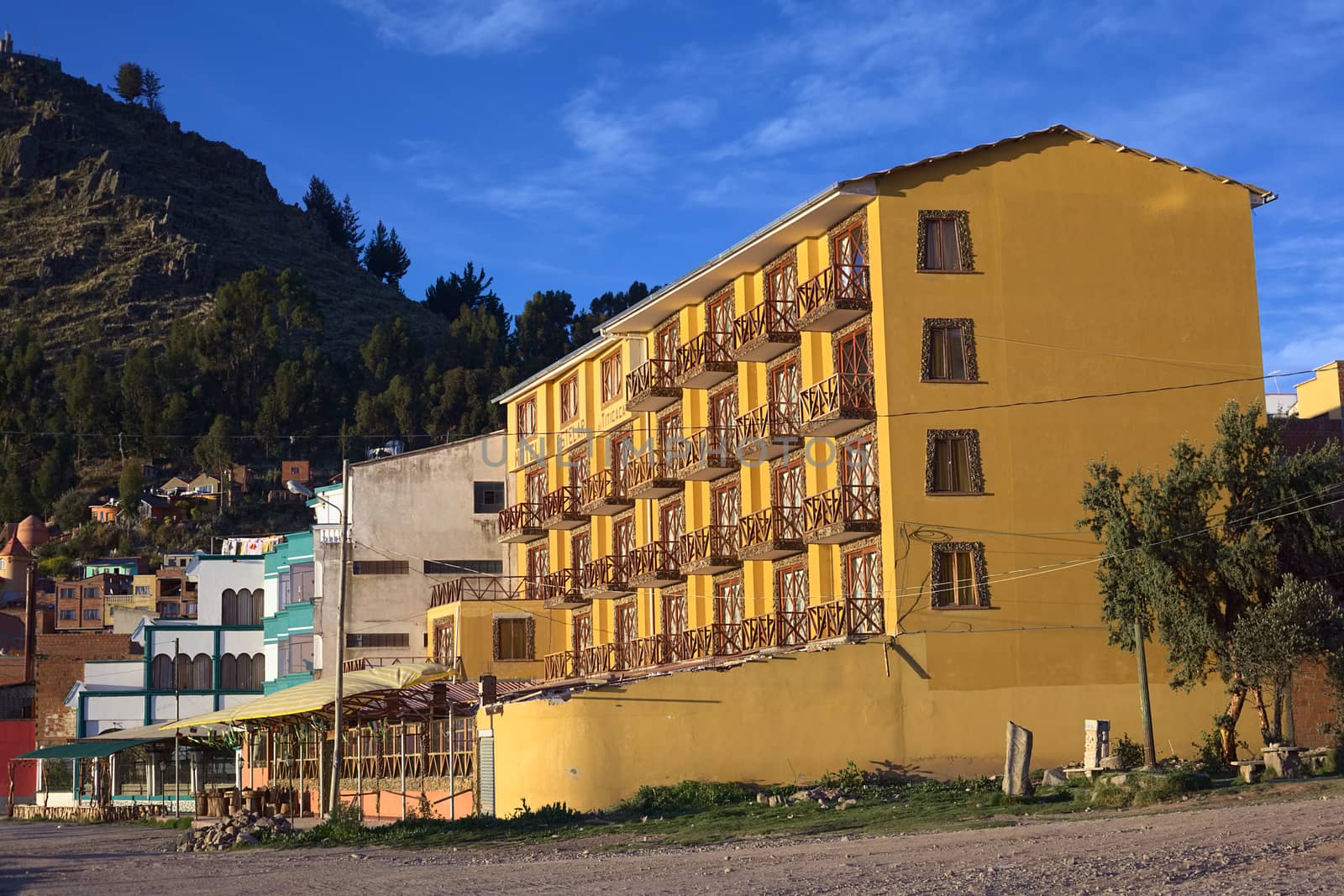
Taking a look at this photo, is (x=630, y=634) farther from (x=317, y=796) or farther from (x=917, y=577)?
(x=917, y=577)

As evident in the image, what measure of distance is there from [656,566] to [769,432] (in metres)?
8.27

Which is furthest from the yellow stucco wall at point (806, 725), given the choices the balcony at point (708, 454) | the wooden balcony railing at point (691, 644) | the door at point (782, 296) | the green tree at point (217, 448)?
the green tree at point (217, 448)

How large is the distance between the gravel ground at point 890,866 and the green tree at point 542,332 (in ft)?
364

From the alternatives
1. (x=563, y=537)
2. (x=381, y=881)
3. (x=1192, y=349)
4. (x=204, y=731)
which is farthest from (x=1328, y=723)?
(x=204, y=731)

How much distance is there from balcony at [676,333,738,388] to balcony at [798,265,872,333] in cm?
510

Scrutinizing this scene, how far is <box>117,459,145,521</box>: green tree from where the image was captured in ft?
426

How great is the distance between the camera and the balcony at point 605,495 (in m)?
55.5

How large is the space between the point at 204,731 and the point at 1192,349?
125ft

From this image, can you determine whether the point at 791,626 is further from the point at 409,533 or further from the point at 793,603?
the point at 409,533

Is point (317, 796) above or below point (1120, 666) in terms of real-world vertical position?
below

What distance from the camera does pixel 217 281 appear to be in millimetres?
171875

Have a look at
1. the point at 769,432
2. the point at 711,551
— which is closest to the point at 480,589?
the point at 711,551

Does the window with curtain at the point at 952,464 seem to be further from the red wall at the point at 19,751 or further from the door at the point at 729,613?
the red wall at the point at 19,751

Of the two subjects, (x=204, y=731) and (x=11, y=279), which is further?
(x=11, y=279)
